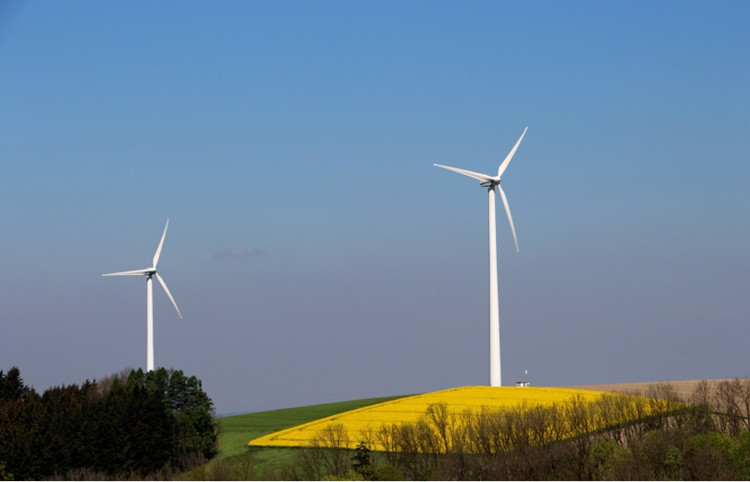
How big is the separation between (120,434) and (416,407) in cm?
3462

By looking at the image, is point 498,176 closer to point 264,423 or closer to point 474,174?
point 474,174

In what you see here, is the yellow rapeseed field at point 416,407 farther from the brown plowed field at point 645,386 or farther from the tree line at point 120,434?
the brown plowed field at point 645,386

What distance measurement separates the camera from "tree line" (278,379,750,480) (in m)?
83.6

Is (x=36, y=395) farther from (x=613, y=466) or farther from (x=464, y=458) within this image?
(x=613, y=466)

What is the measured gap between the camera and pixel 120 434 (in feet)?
382

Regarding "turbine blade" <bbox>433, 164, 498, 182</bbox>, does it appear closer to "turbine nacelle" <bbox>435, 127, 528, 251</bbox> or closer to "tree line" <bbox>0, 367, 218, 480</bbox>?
"turbine nacelle" <bbox>435, 127, 528, 251</bbox>

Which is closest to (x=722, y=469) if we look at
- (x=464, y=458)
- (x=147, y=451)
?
(x=464, y=458)

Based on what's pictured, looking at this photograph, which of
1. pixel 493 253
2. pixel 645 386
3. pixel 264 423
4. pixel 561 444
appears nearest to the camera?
pixel 561 444

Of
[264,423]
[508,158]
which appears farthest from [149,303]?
[508,158]

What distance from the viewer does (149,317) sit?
Answer: 456ft

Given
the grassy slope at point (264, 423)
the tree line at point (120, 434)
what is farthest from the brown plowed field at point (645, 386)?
the tree line at point (120, 434)

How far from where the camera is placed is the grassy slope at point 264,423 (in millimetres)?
116188

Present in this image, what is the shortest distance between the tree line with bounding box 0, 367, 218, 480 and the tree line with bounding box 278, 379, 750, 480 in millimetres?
21580

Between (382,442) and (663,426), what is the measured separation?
3004cm
